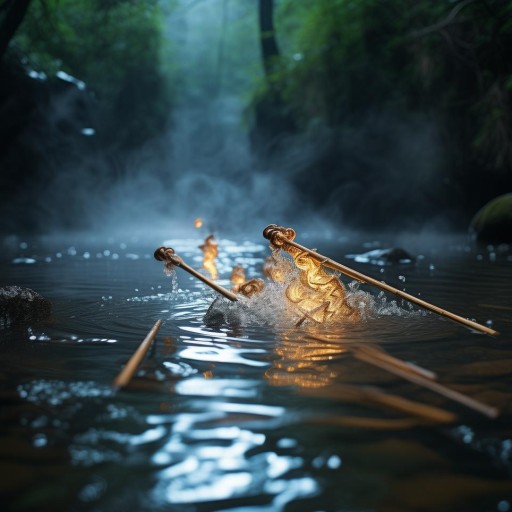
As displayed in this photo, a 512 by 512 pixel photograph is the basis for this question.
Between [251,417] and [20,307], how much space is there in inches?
130

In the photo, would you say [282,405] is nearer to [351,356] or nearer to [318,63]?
[351,356]

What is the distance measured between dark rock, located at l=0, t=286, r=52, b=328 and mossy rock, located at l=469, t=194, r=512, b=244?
14.3 m

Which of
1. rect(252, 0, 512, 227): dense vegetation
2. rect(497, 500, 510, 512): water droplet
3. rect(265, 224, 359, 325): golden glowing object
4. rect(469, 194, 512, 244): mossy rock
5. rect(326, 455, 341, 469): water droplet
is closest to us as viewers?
rect(497, 500, 510, 512): water droplet

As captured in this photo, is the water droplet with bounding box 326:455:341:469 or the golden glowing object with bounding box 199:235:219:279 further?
the golden glowing object with bounding box 199:235:219:279

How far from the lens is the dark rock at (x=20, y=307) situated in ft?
18.0

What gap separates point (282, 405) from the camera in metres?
3.21

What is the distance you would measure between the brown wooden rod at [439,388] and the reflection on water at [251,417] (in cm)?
9

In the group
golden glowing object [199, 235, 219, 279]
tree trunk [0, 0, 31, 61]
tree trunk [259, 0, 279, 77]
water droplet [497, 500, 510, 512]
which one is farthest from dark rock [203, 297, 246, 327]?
tree trunk [259, 0, 279, 77]

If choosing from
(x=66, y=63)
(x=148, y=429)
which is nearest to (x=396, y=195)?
(x=66, y=63)

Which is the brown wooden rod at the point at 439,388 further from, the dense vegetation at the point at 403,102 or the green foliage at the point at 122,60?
the green foliage at the point at 122,60

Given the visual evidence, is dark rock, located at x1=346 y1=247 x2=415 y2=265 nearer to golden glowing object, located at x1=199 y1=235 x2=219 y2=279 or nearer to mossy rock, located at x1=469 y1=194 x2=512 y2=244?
golden glowing object, located at x1=199 y1=235 x2=219 y2=279

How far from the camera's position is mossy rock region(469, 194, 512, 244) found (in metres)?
17.0

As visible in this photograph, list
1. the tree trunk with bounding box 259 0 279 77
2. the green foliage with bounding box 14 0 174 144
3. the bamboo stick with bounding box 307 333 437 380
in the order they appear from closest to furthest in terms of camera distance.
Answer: the bamboo stick with bounding box 307 333 437 380 < the tree trunk with bounding box 259 0 279 77 < the green foliage with bounding box 14 0 174 144

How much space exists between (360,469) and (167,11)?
46928mm
